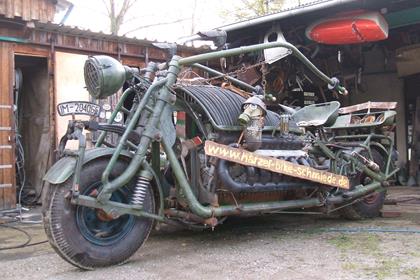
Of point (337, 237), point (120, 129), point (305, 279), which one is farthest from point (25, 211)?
point (305, 279)

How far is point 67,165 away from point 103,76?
83cm

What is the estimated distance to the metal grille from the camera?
4344 millimetres

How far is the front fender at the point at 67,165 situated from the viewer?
393cm

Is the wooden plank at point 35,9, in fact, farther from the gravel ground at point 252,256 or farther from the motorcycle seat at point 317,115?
the motorcycle seat at point 317,115

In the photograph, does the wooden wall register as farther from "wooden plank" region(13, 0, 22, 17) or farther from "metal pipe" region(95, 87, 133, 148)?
A: "metal pipe" region(95, 87, 133, 148)

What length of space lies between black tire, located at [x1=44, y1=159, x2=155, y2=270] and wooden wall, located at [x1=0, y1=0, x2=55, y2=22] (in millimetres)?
6302

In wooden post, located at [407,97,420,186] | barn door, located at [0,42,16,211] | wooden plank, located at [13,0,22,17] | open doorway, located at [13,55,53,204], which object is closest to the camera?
barn door, located at [0,42,16,211]

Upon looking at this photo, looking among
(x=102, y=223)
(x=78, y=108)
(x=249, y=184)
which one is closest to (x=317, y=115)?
(x=249, y=184)

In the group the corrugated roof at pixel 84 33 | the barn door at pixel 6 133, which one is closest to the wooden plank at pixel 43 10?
the corrugated roof at pixel 84 33

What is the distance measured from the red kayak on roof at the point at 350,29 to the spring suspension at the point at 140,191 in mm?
5253

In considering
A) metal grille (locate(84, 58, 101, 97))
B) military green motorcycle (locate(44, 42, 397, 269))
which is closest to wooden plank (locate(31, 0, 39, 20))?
military green motorcycle (locate(44, 42, 397, 269))

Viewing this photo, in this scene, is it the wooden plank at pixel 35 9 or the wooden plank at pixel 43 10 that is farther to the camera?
the wooden plank at pixel 43 10

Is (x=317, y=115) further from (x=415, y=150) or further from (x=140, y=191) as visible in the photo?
(x=415, y=150)

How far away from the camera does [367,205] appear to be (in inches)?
254
